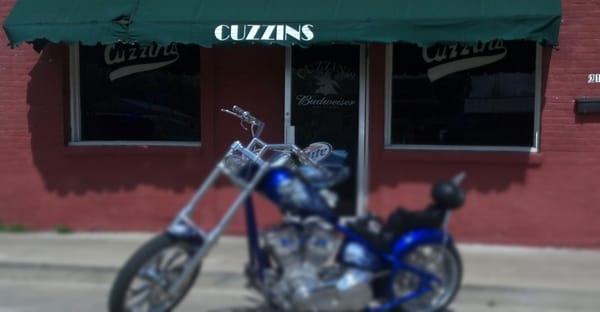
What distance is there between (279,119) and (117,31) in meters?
2.06

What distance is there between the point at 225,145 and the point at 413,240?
4.21 meters

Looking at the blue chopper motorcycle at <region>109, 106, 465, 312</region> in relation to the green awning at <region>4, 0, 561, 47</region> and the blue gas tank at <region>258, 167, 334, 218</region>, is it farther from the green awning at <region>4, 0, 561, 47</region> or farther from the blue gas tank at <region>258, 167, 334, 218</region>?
the green awning at <region>4, 0, 561, 47</region>

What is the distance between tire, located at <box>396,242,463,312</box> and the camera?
521 cm

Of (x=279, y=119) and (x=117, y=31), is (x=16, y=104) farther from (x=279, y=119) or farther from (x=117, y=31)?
(x=279, y=119)

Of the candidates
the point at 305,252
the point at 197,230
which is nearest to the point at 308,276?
the point at 305,252

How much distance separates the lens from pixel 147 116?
9234 mm

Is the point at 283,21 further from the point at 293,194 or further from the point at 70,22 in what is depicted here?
the point at 293,194

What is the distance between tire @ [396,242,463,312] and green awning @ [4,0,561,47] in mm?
2890

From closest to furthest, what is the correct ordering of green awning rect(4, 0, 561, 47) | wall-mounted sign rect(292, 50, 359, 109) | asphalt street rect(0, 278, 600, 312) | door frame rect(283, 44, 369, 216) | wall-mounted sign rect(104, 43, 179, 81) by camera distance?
asphalt street rect(0, 278, 600, 312), green awning rect(4, 0, 561, 47), door frame rect(283, 44, 369, 216), wall-mounted sign rect(292, 50, 359, 109), wall-mounted sign rect(104, 43, 179, 81)

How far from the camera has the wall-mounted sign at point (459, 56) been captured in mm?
8422

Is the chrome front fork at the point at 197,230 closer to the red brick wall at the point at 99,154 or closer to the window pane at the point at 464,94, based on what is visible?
the red brick wall at the point at 99,154

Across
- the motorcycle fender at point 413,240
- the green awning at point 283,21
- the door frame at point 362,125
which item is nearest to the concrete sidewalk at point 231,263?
the door frame at point 362,125

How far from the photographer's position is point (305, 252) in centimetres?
501

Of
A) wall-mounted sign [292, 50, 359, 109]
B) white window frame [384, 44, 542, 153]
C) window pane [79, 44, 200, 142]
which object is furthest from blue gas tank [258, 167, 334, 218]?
window pane [79, 44, 200, 142]
